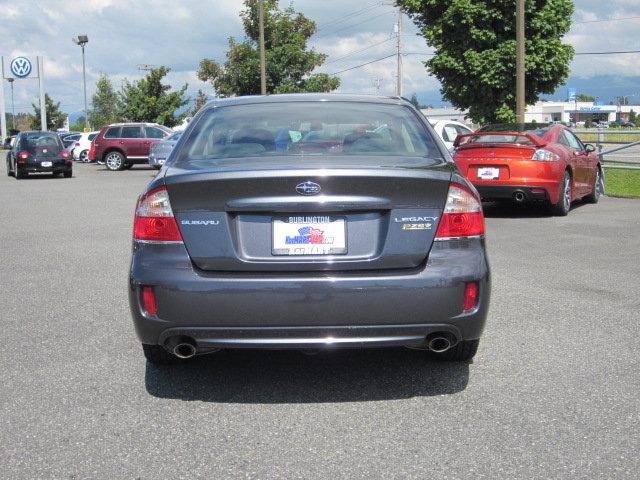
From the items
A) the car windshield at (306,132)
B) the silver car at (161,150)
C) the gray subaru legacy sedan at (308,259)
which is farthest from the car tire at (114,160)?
the gray subaru legacy sedan at (308,259)

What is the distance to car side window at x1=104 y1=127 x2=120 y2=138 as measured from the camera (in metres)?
32.2

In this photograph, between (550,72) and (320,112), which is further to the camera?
(550,72)

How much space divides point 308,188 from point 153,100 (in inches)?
1901

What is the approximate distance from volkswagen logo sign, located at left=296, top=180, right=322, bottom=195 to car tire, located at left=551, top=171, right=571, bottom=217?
926 cm

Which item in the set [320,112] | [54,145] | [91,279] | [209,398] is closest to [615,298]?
[320,112]

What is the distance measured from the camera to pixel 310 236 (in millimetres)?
3961

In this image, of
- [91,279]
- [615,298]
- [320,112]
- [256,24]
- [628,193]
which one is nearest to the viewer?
[320,112]

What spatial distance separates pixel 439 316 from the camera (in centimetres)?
401

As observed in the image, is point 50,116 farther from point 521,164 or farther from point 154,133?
point 521,164

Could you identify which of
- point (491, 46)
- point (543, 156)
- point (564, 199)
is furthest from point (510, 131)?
point (491, 46)

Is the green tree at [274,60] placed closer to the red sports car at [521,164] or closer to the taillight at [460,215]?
the red sports car at [521,164]

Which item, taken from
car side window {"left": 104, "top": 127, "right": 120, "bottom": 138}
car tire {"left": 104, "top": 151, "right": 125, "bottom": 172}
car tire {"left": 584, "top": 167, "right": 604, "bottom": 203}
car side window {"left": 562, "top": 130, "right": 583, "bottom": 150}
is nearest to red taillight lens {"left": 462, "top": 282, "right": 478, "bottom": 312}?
car side window {"left": 562, "top": 130, "right": 583, "bottom": 150}

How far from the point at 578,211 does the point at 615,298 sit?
733 centimetres

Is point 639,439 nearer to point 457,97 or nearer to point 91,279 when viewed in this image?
point 91,279
